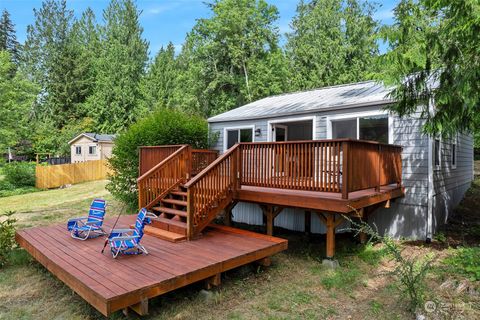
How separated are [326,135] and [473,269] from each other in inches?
172

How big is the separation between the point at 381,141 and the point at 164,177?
5242 mm

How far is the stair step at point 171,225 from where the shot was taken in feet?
19.1

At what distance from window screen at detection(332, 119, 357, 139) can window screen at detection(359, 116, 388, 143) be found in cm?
39

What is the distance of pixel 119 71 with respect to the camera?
107 ft

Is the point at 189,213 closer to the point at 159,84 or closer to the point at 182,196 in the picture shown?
the point at 182,196

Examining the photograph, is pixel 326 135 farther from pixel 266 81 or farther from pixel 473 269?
pixel 266 81

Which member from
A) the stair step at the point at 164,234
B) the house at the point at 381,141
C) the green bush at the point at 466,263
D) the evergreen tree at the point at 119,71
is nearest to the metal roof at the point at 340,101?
the house at the point at 381,141

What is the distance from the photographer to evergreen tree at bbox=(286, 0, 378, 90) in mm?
23672

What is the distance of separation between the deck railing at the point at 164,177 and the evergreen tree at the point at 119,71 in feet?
86.4

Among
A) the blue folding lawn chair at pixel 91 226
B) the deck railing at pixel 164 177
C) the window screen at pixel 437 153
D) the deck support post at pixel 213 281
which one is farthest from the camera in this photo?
the window screen at pixel 437 153

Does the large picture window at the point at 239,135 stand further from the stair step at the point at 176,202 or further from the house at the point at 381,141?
the stair step at the point at 176,202

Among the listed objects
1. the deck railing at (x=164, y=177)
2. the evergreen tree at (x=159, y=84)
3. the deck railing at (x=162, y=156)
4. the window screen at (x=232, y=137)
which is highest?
the evergreen tree at (x=159, y=84)

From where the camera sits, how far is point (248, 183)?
652cm

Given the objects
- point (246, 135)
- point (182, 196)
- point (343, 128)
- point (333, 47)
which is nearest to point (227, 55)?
point (333, 47)
